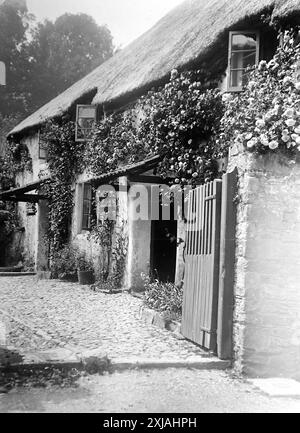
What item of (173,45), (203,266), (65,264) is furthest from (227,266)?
(65,264)

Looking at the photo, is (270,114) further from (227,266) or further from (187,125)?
(187,125)

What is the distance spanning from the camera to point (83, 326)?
19.7ft

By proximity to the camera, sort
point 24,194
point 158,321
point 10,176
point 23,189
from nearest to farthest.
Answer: point 158,321 → point 23,189 → point 24,194 → point 10,176

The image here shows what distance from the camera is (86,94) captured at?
38.7 feet

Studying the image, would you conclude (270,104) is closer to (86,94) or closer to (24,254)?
(86,94)

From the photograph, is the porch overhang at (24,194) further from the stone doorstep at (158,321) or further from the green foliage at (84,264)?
the stone doorstep at (158,321)

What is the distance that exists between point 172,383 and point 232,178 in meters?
2.04

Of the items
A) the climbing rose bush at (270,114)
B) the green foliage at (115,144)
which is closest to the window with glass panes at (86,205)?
the green foliage at (115,144)

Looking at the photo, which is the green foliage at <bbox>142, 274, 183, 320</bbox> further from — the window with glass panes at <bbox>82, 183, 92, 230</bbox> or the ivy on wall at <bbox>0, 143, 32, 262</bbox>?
the ivy on wall at <bbox>0, 143, 32, 262</bbox>

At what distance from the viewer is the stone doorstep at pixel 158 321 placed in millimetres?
5797

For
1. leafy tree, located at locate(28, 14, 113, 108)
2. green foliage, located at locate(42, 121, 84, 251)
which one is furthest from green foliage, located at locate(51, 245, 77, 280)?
leafy tree, located at locate(28, 14, 113, 108)

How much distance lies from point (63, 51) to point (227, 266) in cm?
1697

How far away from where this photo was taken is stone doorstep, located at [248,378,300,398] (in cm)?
399

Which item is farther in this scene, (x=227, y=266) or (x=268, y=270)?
(x=227, y=266)
